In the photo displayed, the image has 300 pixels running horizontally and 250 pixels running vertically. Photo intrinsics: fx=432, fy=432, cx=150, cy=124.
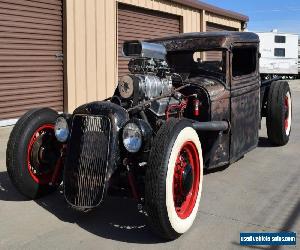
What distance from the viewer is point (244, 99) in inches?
211

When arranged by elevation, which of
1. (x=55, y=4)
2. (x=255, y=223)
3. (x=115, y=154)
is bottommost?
(x=255, y=223)

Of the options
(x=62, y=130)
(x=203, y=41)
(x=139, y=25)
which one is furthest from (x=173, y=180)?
(x=139, y=25)

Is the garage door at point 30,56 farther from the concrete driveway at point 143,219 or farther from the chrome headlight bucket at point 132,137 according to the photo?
the chrome headlight bucket at point 132,137

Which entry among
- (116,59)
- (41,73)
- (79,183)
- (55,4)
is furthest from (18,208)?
(116,59)

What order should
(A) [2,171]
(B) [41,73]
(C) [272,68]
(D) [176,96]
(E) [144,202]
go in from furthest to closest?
(C) [272,68] → (B) [41,73] → (A) [2,171] → (D) [176,96] → (E) [144,202]

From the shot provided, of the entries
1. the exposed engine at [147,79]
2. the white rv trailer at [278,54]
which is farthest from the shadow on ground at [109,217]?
the white rv trailer at [278,54]

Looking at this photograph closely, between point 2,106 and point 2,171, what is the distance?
3029 millimetres

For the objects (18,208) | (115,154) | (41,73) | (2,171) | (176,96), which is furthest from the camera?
(41,73)

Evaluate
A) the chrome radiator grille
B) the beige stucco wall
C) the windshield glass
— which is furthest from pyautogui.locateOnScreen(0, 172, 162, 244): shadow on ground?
the beige stucco wall

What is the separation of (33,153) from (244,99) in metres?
2.69

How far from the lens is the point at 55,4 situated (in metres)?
8.90

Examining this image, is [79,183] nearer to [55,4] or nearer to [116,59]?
[55,4]

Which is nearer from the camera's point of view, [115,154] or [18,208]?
[115,154]

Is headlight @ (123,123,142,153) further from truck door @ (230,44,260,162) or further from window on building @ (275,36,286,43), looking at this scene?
window on building @ (275,36,286,43)
